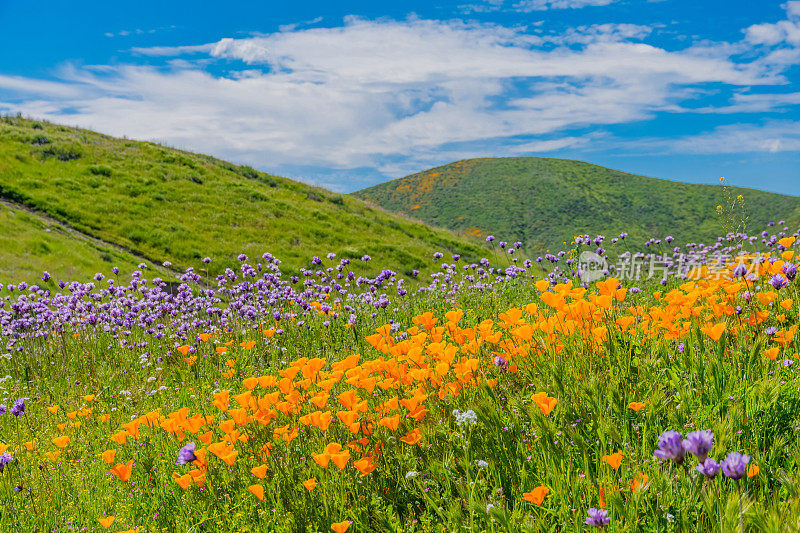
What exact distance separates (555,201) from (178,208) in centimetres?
5358

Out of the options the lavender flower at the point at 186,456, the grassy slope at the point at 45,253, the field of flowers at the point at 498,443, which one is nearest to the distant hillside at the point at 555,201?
the grassy slope at the point at 45,253

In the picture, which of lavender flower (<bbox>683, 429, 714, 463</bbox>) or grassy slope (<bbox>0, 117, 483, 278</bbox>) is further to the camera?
grassy slope (<bbox>0, 117, 483, 278</bbox>)

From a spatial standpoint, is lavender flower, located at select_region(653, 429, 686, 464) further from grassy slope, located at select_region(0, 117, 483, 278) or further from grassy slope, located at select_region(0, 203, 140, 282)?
grassy slope, located at select_region(0, 117, 483, 278)

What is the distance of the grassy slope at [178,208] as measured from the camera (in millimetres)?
23141

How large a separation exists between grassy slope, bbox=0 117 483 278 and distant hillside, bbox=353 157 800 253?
2895 cm

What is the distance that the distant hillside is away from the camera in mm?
62500

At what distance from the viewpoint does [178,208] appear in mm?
26609

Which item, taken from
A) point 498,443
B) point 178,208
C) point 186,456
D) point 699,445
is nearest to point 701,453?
point 699,445

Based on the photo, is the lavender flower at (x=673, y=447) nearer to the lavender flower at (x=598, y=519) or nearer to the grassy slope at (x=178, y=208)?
the lavender flower at (x=598, y=519)

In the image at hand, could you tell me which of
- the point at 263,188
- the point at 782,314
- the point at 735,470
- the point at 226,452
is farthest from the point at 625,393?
the point at 263,188

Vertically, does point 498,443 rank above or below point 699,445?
below

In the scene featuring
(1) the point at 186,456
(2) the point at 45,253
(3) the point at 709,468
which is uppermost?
(3) the point at 709,468

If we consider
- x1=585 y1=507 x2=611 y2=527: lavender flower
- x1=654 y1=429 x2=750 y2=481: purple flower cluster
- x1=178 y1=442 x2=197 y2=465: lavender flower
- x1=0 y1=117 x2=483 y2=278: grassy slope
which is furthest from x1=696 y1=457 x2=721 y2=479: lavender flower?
x1=0 y1=117 x2=483 y2=278: grassy slope

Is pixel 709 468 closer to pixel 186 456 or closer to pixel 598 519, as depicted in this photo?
pixel 598 519
